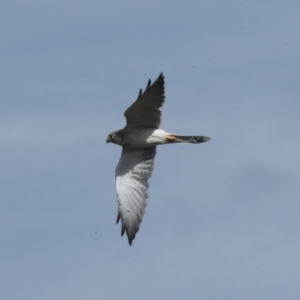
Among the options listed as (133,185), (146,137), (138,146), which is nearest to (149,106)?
(146,137)

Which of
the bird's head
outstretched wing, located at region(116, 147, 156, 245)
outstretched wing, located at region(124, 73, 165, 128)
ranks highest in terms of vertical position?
outstretched wing, located at region(124, 73, 165, 128)

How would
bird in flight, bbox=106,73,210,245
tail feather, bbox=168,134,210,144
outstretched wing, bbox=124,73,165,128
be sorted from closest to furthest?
1. outstretched wing, bbox=124,73,165,128
2. bird in flight, bbox=106,73,210,245
3. tail feather, bbox=168,134,210,144

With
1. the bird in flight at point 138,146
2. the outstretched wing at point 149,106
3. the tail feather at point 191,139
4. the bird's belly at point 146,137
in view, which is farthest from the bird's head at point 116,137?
the tail feather at point 191,139

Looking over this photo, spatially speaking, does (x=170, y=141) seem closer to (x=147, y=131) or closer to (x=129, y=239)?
(x=147, y=131)

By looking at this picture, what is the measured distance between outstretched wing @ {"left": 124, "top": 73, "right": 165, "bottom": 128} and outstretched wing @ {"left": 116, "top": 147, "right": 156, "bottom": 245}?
1.03m

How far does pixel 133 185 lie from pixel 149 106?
199 centimetres

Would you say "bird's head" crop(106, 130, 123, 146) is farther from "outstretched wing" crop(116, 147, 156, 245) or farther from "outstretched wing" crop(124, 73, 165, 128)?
"outstretched wing" crop(124, 73, 165, 128)

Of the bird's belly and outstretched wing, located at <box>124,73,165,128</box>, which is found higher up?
outstretched wing, located at <box>124,73,165,128</box>

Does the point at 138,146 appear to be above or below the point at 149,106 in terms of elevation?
below

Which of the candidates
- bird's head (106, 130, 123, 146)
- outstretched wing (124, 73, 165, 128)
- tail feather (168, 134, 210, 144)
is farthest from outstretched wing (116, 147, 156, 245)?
outstretched wing (124, 73, 165, 128)

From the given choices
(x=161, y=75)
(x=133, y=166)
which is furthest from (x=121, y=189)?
(x=161, y=75)

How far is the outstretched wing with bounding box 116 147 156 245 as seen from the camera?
3100 centimetres

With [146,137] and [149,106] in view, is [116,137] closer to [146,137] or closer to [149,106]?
[146,137]

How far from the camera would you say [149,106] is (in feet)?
102
